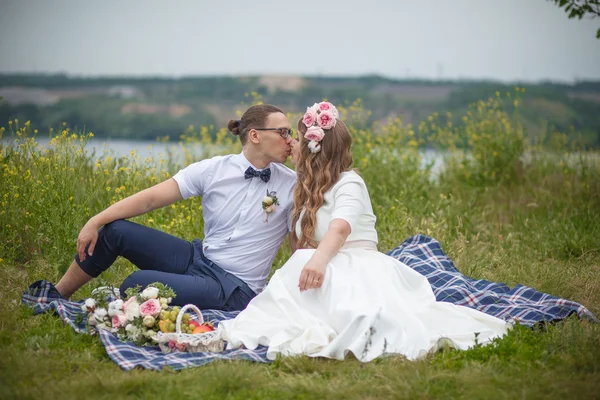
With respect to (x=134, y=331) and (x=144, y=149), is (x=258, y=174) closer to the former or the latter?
(x=134, y=331)

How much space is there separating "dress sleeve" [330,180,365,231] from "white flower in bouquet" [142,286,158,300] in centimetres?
115

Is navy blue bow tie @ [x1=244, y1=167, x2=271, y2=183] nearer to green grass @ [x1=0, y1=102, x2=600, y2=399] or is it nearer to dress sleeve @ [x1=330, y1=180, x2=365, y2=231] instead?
dress sleeve @ [x1=330, y1=180, x2=365, y2=231]

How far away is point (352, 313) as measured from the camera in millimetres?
3635

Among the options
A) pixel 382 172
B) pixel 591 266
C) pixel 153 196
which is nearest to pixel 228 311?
pixel 153 196

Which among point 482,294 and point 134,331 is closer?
point 134,331

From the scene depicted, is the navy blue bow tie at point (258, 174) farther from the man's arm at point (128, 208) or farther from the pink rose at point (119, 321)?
the pink rose at point (119, 321)

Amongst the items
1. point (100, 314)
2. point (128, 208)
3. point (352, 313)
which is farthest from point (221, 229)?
point (352, 313)

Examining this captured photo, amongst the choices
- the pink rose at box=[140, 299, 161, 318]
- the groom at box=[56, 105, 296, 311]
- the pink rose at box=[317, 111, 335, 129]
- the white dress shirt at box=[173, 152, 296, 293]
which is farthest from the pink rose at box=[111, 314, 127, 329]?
the pink rose at box=[317, 111, 335, 129]

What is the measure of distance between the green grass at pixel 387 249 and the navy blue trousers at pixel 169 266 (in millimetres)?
516

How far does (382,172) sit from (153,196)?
150 inches

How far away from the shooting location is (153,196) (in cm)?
445

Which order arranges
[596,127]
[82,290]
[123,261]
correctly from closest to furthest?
[82,290] < [123,261] < [596,127]

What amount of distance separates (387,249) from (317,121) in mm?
2184

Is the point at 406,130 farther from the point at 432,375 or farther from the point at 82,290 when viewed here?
the point at 432,375
